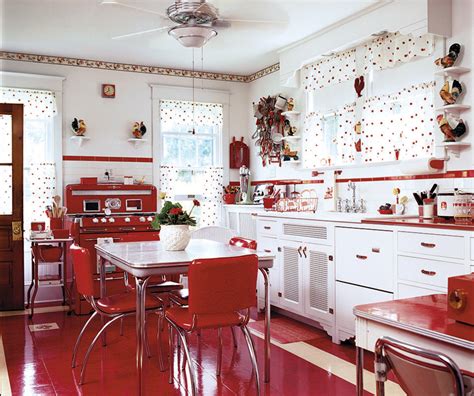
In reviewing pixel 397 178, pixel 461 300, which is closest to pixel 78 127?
pixel 397 178

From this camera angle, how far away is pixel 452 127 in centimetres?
415

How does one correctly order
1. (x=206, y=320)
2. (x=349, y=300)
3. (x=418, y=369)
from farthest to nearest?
(x=349, y=300) < (x=206, y=320) < (x=418, y=369)

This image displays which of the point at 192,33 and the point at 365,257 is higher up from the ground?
the point at 192,33

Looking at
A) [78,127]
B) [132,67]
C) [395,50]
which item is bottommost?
[78,127]

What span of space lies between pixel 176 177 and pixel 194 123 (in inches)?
34.0

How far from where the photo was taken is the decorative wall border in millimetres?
6363

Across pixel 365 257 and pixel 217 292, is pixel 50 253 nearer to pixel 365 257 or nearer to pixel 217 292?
pixel 217 292

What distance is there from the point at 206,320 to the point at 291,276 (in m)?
2.15

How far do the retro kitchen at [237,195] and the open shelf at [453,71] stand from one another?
0.03m

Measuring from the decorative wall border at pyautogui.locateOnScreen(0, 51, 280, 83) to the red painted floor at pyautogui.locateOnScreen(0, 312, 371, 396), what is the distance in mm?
3488

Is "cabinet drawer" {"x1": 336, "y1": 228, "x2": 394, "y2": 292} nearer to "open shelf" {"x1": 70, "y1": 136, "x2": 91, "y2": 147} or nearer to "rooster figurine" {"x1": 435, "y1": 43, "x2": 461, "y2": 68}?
"rooster figurine" {"x1": 435, "y1": 43, "x2": 461, "y2": 68}

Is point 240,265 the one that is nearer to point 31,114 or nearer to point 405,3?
point 405,3

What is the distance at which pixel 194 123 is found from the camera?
292 inches

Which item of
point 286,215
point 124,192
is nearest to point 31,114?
point 124,192
